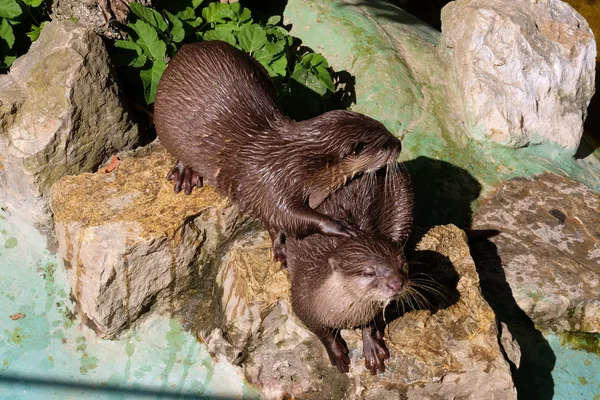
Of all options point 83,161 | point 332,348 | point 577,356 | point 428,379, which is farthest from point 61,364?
point 577,356

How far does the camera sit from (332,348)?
2475 mm

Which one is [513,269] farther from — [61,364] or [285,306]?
[61,364]

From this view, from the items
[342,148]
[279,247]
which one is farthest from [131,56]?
[342,148]

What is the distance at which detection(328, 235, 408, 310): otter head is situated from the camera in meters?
2.15

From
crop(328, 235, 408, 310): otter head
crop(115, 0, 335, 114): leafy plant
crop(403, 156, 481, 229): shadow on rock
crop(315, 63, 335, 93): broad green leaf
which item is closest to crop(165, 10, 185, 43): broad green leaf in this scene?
crop(115, 0, 335, 114): leafy plant

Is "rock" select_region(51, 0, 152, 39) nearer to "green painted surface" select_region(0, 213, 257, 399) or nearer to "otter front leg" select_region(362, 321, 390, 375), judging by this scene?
"green painted surface" select_region(0, 213, 257, 399)

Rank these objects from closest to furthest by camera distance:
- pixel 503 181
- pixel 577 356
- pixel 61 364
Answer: pixel 61 364
pixel 577 356
pixel 503 181

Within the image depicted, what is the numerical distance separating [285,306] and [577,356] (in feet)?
4.33

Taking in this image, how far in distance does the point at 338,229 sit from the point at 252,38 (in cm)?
135

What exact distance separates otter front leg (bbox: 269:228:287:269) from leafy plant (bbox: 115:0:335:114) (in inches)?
36.5

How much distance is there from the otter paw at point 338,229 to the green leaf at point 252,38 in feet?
4.18

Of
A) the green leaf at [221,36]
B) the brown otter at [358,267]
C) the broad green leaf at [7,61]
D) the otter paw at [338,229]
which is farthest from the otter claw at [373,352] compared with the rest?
the broad green leaf at [7,61]

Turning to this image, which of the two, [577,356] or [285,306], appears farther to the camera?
[577,356]

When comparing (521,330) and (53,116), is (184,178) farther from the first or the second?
(521,330)
